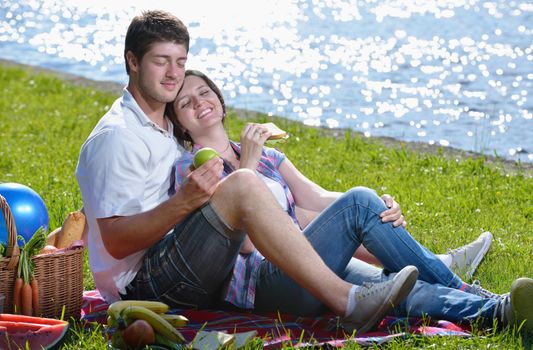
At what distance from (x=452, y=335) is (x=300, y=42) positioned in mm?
13065

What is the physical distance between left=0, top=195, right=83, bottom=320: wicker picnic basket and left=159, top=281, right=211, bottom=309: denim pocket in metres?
0.42

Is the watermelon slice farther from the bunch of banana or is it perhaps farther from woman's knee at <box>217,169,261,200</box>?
woman's knee at <box>217,169,261,200</box>

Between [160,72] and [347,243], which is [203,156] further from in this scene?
[347,243]

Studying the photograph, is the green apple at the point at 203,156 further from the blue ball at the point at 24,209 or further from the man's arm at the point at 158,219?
the blue ball at the point at 24,209

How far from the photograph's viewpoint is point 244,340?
4270 mm

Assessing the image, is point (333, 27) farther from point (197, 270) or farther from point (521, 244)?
point (197, 270)

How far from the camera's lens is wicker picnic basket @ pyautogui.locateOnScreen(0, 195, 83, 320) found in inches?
178

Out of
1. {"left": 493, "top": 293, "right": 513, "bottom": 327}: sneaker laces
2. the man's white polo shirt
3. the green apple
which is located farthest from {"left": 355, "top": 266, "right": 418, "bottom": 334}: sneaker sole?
the man's white polo shirt

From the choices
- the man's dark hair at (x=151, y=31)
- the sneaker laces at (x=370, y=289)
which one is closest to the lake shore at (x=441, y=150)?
the sneaker laces at (x=370, y=289)

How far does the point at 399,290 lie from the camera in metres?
4.35

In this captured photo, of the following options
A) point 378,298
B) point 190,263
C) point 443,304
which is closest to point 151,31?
point 190,263

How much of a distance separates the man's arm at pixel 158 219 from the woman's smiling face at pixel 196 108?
633 millimetres

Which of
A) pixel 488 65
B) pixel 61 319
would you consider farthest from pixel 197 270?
pixel 488 65

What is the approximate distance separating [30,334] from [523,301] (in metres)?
2.07
